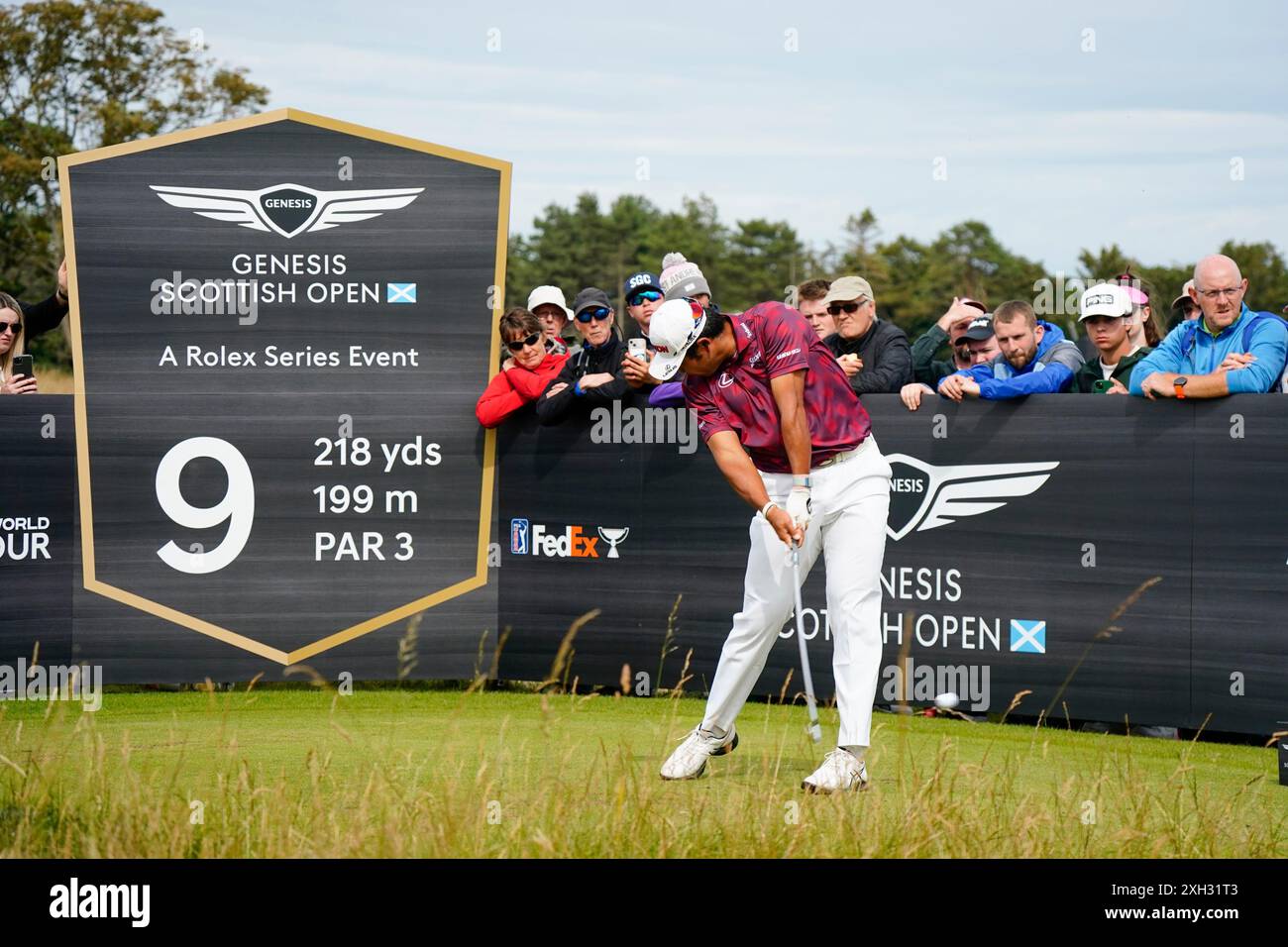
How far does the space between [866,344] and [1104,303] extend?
5.04 ft

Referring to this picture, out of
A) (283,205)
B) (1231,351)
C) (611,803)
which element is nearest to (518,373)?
(283,205)

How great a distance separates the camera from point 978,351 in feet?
32.5

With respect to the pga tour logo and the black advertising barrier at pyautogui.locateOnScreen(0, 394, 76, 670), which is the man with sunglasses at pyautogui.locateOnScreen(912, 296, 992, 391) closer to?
the pga tour logo

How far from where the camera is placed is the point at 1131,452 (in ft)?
28.0

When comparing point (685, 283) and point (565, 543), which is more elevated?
point (685, 283)

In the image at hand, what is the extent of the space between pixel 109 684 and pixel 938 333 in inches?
245

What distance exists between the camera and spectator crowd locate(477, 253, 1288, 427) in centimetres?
833

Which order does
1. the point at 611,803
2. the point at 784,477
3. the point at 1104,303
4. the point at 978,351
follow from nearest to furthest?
the point at 611,803 → the point at 784,477 → the point at 1104,303 → the point at 978,351

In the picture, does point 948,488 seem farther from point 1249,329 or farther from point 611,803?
point 611,803

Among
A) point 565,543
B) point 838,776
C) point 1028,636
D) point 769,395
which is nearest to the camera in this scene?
point 838,776

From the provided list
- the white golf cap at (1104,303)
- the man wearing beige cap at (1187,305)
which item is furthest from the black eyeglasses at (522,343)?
the man wearing beige cap at (1187,305)

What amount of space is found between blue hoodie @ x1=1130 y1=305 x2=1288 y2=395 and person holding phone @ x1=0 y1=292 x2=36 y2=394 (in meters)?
7.23

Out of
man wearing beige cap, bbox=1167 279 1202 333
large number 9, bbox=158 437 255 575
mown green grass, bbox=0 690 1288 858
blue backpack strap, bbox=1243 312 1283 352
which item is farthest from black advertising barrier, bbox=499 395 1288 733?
large number 9, bbox=158 437 255 575
